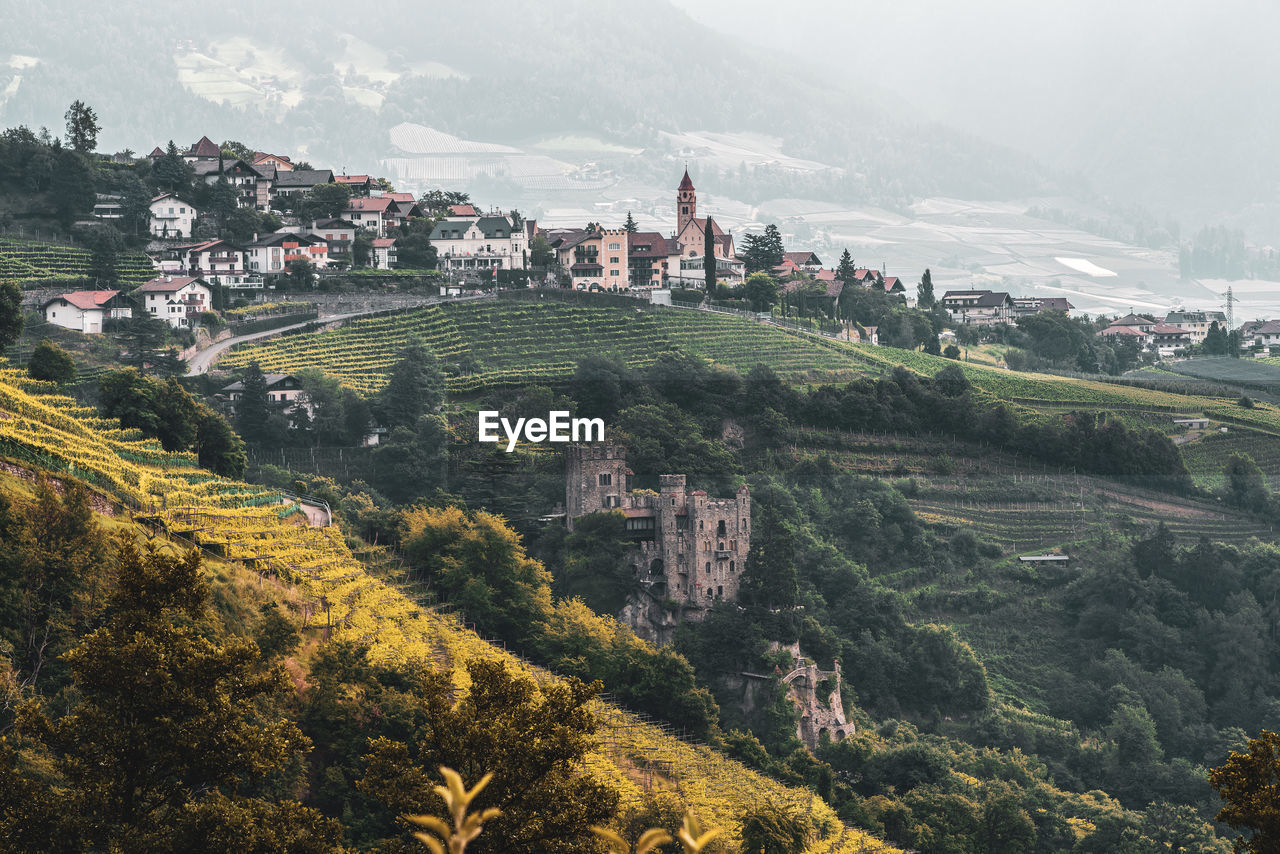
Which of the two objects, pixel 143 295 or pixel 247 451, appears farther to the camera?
pixel 143 295

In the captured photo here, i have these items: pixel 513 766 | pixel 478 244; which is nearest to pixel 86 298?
pixel 478 244

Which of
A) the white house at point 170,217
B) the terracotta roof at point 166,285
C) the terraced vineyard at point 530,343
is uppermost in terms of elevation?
the white house at point 170,217

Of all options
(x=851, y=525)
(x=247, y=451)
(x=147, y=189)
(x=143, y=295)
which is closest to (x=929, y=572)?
(x=851, y=525)

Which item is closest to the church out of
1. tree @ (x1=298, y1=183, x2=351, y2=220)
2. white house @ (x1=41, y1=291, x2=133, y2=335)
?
tree @ (x1=298, y1=183, x2=351, y2=220)

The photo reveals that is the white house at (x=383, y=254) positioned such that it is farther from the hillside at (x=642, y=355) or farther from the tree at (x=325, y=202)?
the hillside at (x=642, y=355)

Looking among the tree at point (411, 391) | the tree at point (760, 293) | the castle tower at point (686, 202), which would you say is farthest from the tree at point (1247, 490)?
the castle tower at point (686, 202)

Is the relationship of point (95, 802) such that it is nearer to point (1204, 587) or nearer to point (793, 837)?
point (793, 837)

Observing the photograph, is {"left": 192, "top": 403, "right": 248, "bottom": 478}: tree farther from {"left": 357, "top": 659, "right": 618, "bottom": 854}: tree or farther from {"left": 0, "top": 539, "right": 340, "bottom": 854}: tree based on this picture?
{"left": 0, "top": 539, "right": 340, "bottom": 854}: tree
